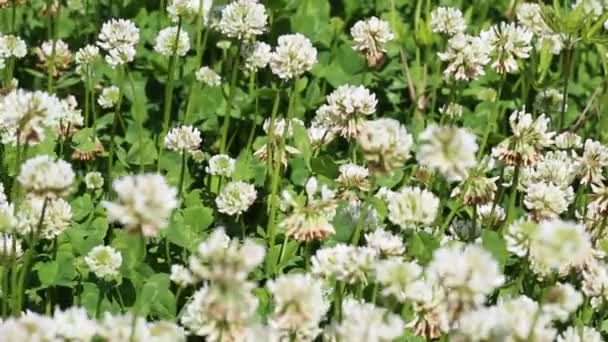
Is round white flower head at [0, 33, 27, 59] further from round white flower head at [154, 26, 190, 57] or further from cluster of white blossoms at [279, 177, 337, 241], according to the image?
cluster of white blossoms at [279, 177, 337, 241]

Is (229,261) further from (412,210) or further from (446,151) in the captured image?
(412,210)

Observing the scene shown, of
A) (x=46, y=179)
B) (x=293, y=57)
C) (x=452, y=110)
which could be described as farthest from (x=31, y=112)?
(x=452, y=110)

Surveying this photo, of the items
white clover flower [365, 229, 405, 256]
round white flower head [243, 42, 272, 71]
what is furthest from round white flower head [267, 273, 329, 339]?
round white flower head [243, 42, 272, 71]

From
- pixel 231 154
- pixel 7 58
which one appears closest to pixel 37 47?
pixel 7 58

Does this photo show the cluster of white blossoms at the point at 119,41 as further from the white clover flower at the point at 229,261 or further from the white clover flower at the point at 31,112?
the white clover flower at the point at 229,261

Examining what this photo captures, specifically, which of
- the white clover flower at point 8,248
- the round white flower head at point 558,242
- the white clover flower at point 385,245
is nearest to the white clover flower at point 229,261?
the round white flower head at point 558,242

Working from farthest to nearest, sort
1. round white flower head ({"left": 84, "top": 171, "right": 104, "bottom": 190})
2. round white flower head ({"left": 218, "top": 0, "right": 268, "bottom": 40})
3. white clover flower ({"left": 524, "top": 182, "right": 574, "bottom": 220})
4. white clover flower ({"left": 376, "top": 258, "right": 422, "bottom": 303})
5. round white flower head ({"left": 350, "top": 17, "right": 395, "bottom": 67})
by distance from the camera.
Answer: round white flower head ({"left": 350, "top": 17, "right": 395, "bottom": 67})
round white flower head ({"left": 218, "top": 0, "right": 268, "bottom": 40})
round white flower head ({"left": 84, "top": 171, "right": 104, "bottom": 190})
white clover flower ({"left": 524, "top": 182, "right": 574, "bottom": 220})
white clover flower ({"left": 376, "top": 258, "right": 422, "bottom": 303})
